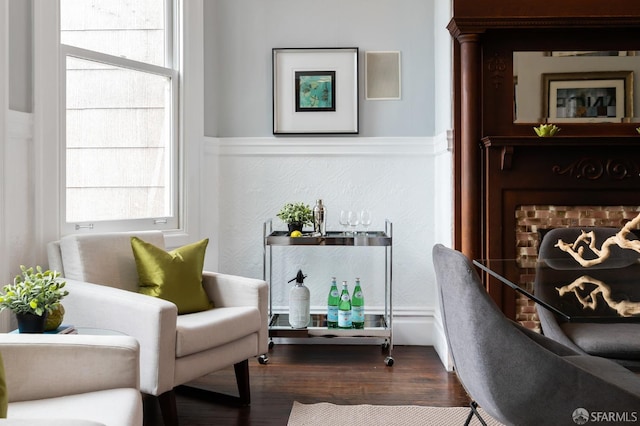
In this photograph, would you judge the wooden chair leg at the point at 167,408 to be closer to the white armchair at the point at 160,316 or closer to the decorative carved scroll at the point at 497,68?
the white armchair at the point at 160,316

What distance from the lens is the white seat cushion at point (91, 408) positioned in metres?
1.56

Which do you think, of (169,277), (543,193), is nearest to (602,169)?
(543,193)

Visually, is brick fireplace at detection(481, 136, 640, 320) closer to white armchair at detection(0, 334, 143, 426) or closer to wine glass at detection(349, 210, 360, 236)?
wine glass at detection(349, 210, 360, 236)

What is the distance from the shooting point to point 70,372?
1748 millimetres

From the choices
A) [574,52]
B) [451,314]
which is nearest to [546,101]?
[574,52]

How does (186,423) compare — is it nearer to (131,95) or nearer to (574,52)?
(131,95)

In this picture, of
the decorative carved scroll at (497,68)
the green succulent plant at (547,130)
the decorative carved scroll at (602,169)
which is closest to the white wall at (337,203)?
the decorative carved scroll at (497,68)

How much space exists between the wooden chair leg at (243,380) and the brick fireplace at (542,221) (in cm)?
157

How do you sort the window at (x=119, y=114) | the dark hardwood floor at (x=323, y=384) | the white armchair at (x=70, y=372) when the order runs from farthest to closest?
the window at (x=119, y=114)
the dark hardwood floor at (x=323, y=384)
the white armchair at (x=70, y=372)

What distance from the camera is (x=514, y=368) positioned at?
156 centimetres

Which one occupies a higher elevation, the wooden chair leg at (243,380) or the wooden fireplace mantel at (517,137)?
the wooden fireplace mantel at (517,137)

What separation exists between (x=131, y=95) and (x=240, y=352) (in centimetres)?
178

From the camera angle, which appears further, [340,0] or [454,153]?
[340,0]

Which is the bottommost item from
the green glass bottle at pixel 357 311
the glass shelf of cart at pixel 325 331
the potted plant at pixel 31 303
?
the glass shelf of cart at pixel 325 331
